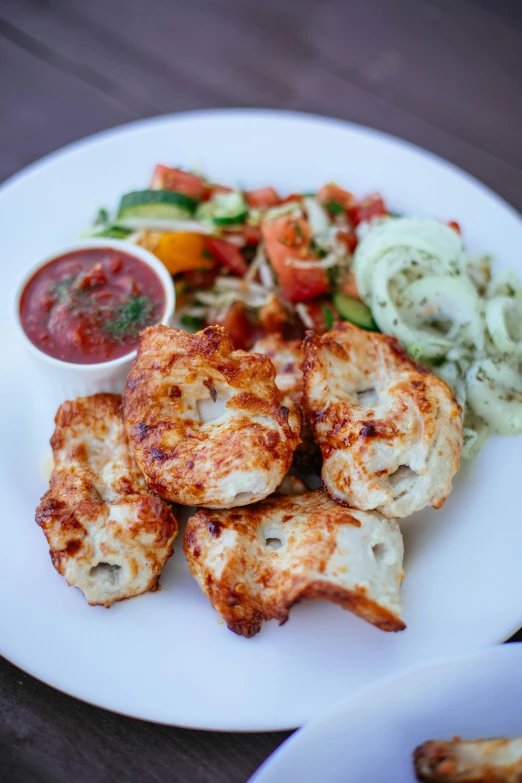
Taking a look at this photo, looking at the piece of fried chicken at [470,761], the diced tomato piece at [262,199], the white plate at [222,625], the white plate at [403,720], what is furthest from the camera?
the diced tomato piece at [262,199]

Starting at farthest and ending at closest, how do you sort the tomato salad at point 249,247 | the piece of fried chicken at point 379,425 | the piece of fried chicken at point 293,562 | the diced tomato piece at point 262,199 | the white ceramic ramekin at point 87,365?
the diced tomato piece at point 262,199, the tomato salad at point 249,247, the white ceramic ramekin at point 87,365, the piece of fried chicken at point 379,425, the piece of fried chicken at point 293,562

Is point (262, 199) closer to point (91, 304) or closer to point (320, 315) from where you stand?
point (320, 315)

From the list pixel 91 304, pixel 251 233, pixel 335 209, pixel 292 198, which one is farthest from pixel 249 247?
pixel 91 304

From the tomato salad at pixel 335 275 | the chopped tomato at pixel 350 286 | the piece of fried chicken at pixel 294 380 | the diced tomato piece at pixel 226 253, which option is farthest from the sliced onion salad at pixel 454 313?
the diced tomato piece at pixel 226 253

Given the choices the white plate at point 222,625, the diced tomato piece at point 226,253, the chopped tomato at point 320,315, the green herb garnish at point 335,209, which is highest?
the green herb garnish at point 335,209

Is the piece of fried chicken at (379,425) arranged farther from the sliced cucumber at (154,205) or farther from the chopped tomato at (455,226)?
the sliced cucumber at (154,205)

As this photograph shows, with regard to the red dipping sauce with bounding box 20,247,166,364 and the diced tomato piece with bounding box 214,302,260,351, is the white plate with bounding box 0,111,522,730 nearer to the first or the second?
the red dipping sauce with bounding box 20,247,166,364

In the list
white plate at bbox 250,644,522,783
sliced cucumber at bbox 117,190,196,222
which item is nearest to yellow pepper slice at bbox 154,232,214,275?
sliced cucumber at bbox 117,190,196,222
